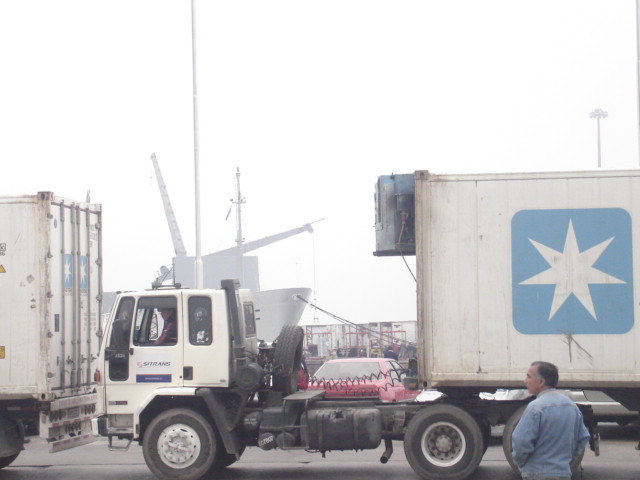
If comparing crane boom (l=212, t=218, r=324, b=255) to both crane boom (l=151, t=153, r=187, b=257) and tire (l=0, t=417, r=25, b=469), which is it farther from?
tire (l=0, t=417, r=25, b=469)

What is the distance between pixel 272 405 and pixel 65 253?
3.48 meters

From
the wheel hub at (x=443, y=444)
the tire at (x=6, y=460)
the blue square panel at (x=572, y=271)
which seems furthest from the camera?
the tire at (x=6, y=460)

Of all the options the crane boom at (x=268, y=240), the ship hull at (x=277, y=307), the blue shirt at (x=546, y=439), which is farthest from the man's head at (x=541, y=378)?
the crane boom at (x=268, y=240)

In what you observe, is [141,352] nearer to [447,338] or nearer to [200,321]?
[200,321]

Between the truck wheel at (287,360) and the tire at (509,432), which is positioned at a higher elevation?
the truck wheel at (287,360)

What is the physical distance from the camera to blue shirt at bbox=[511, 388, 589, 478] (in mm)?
6117

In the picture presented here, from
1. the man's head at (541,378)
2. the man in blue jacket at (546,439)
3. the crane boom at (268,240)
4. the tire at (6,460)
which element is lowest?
the tire at (6,460)

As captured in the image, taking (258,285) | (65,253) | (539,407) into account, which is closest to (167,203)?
(258,285)

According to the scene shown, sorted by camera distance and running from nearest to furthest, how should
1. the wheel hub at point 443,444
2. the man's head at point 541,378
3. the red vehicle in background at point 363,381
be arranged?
the man's head at point 541,378 → the wheel hub at point 443,444 → the red vehicle in background at point 363,381

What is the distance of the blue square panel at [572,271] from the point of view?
1090 cm

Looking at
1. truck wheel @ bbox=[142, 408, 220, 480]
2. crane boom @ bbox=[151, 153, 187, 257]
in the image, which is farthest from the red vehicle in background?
crane boom @ bbox=[151, 153, 187, 257]

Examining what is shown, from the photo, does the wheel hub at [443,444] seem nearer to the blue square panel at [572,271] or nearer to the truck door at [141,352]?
the blue square panel at [572,271]

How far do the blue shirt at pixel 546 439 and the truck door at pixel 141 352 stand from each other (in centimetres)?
612

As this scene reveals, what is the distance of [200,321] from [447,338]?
10.1 ft
